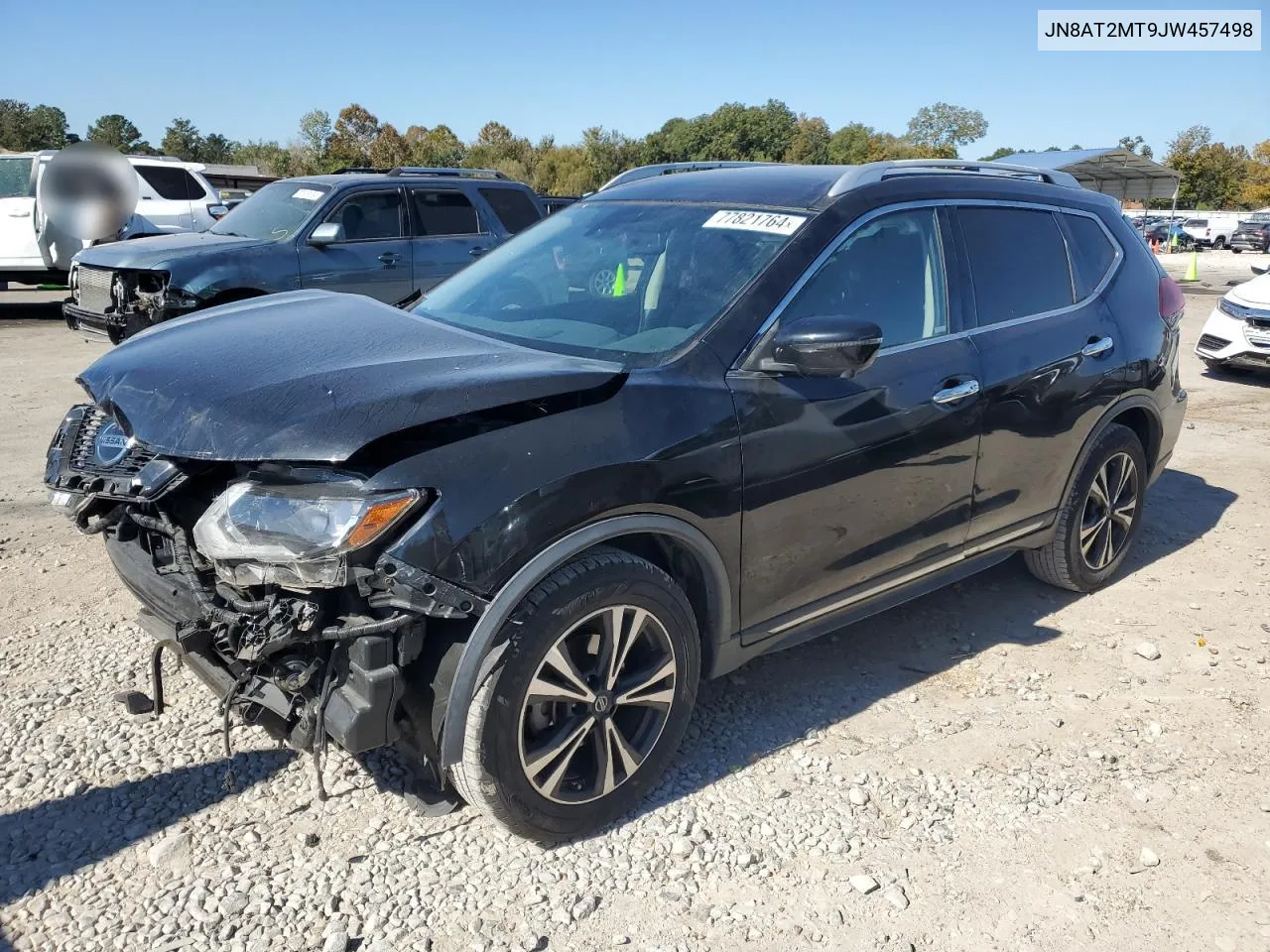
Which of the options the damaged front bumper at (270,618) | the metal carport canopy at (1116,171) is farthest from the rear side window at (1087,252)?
the metal carport canopy at (1116,171)

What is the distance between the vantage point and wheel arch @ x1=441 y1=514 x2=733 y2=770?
8.16 ft

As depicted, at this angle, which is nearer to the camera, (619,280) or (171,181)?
(619,280)

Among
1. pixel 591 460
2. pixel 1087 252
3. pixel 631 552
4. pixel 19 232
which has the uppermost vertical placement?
pixel 19 232

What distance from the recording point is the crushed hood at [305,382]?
242cm

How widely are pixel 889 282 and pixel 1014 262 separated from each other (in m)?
0.81

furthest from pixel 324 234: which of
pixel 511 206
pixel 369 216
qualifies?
pixel 511 206

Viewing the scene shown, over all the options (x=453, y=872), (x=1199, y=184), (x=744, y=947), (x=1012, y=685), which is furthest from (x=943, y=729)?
(x=1199, y=184)

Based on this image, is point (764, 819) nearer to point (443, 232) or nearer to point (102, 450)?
point (102, 450)

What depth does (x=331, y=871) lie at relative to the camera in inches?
107

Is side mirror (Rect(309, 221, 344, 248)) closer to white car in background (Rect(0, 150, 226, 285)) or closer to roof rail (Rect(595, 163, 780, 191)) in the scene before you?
roof rail (Rect(595, 163, 780, 191))

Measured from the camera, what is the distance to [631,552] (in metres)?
2.89

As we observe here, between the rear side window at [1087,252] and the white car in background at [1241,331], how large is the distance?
6.81 metres

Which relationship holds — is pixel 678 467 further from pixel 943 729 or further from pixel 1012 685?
pixel 1012 685

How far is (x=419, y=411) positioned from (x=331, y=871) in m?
1.30
